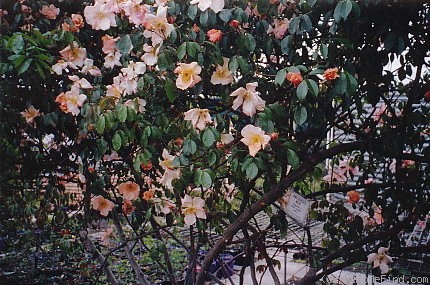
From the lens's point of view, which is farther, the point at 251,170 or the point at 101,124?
the point at 101,124

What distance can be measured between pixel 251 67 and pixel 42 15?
35.5 inches

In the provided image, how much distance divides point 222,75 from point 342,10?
0.42 metres

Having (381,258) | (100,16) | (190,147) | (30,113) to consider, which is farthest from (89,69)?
(381,258)

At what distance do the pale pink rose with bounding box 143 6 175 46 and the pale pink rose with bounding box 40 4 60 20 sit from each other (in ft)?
1.90

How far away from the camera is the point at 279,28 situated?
154cm

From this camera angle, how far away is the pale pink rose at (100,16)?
1525 millimetres

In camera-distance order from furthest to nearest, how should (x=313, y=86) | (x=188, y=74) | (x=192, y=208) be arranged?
(x=192, y=208), (x=188, y=74), (x=313, y=86)

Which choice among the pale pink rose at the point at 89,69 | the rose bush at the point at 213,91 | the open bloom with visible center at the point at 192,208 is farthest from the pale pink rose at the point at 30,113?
the open bloom with visible center at the point at 192,208

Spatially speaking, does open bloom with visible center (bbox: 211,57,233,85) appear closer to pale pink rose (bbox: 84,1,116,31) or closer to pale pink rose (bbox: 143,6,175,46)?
pale pink rose (bbox: 143,6,175,46)

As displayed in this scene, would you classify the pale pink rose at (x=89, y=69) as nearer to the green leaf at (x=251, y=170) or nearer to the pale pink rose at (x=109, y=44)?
the pale pink rose at (x=109, y=44)

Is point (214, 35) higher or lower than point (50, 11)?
lower

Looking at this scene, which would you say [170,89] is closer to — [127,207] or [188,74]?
[188,74]

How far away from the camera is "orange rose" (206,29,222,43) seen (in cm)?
140

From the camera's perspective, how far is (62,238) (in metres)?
2.82
